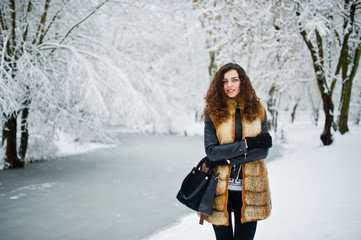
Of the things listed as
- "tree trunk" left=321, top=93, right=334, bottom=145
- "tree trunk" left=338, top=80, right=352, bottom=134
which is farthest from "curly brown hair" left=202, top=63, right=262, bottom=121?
"tree trunk" left=338, top=80, right=352, bottom=134

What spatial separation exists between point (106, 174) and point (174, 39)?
19.2 meters

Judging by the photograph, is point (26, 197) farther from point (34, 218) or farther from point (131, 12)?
point (131, 12)

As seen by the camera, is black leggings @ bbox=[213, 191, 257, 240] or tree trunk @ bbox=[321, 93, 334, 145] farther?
tree trunk @ bbox=[321, 93, 334, 145]

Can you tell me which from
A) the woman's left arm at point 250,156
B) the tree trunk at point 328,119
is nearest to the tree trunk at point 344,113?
the tree trunk at point 328,119

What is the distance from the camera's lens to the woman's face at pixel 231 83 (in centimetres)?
200

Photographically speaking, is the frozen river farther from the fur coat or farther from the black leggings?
the fur coat

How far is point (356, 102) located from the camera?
695 inches

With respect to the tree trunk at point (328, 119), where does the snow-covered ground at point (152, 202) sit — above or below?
below

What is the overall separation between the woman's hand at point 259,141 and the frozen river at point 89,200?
9.80 ft

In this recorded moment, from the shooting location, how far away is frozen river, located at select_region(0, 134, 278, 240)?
4344 mm

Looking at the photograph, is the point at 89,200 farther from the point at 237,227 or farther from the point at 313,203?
the point at 237,227

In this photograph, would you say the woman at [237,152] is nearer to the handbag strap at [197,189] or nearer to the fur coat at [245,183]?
the fur coat at [245,183]

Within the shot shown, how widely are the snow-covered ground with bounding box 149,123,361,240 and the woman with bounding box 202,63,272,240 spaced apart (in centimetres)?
145

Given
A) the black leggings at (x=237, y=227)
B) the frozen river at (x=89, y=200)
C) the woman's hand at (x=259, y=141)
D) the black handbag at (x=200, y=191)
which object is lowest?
the frozen river at (x=89, y=200)
